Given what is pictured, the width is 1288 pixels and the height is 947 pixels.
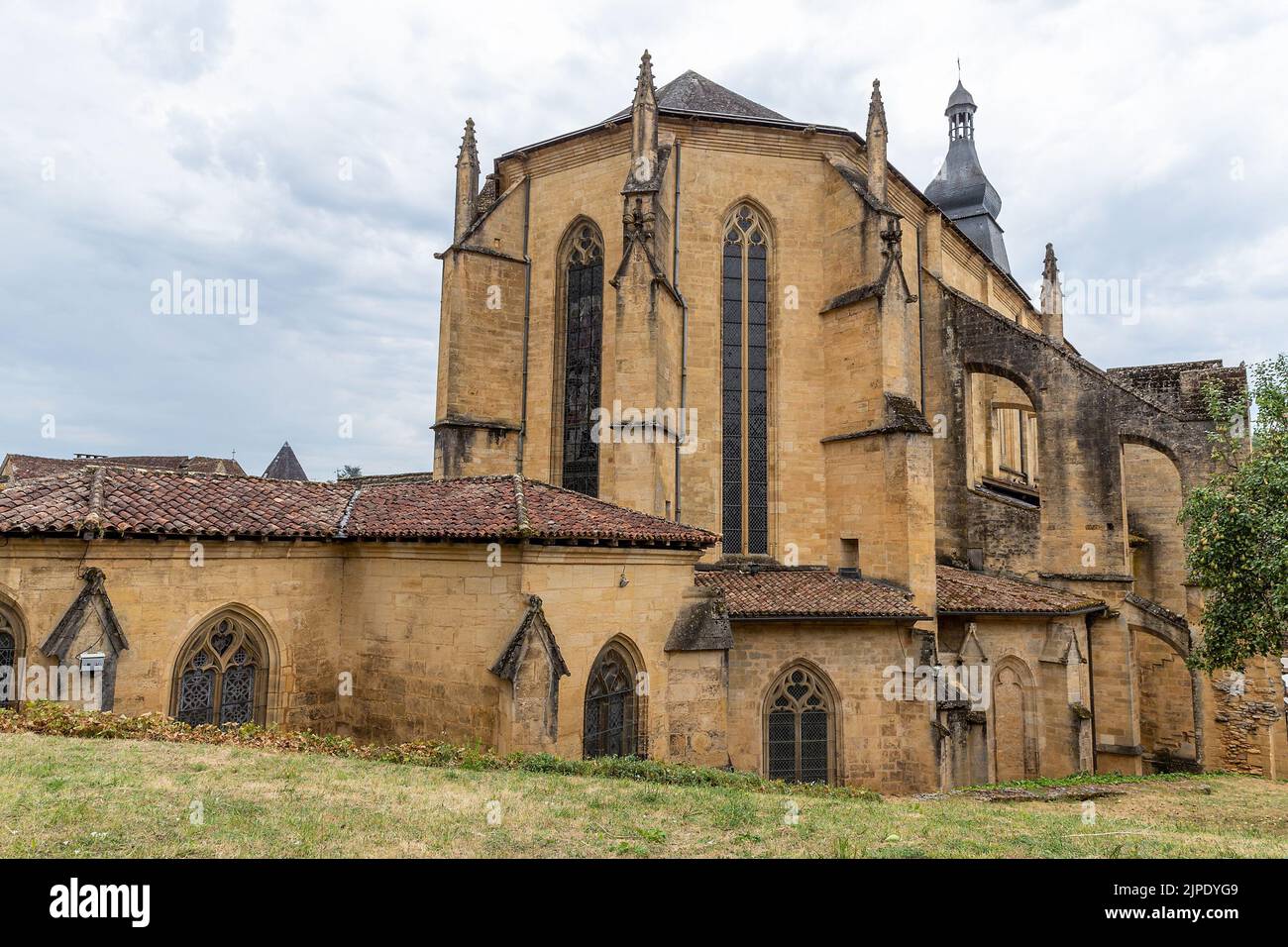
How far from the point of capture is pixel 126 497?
38.8 feet

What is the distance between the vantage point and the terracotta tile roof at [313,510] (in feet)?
36.4

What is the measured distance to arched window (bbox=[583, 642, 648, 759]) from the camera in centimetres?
1241

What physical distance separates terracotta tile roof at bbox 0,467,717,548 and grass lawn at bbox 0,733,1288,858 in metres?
3.56

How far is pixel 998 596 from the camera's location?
58.3 ft

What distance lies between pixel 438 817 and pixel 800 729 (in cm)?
1050

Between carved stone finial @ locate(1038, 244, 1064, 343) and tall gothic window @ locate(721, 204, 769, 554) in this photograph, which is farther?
carved stone finial @ locate(1038, 244, 1064, 343)

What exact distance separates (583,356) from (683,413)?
10.6ft

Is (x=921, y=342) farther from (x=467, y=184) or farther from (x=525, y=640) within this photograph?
(x=525, y=640)

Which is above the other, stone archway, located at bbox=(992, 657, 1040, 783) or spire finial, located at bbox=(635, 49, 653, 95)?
spire finial, located at bbox=(635, 49, 653, 95)

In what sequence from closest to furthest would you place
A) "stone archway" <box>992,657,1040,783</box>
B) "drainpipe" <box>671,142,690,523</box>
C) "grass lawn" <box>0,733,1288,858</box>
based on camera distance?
"grass lawn" <box>0,733,1288,858</box>
"drainpipe" <box>671,142,690,523</box>
"stone archway" <box>992,657,1040,783</box>

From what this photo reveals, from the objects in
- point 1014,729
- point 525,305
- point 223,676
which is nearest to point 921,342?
point 1014,729

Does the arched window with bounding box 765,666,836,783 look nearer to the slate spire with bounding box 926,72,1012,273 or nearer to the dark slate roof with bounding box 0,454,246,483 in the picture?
the dark slate roof with bounding box 0,454,246,483

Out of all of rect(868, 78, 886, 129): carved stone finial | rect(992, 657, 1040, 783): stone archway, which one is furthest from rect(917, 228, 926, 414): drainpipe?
rect(992, 657, 1040, 783): stone archway
